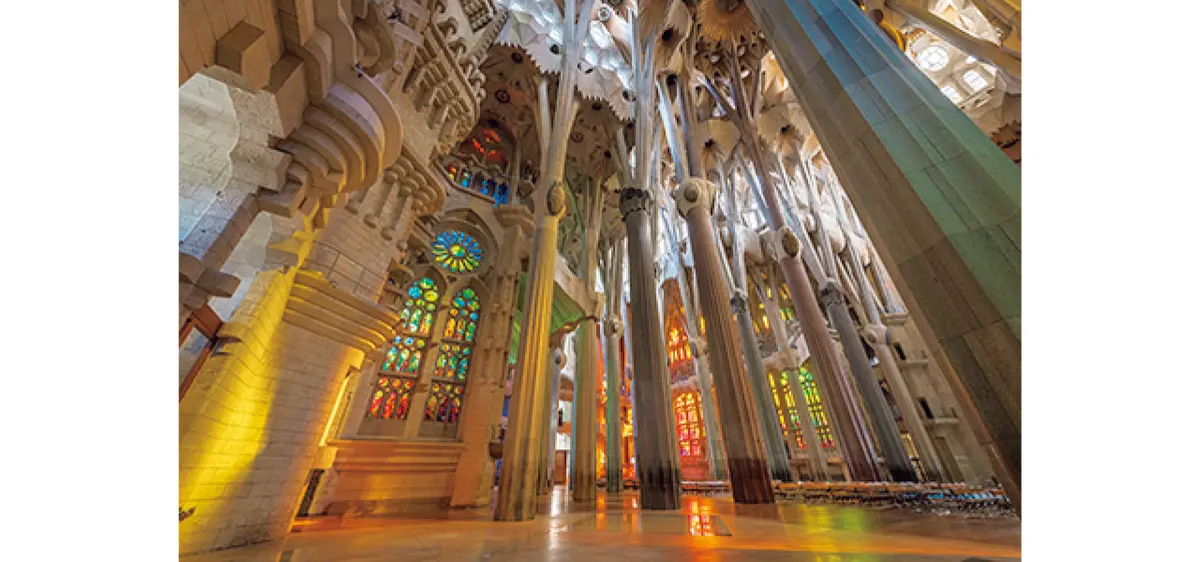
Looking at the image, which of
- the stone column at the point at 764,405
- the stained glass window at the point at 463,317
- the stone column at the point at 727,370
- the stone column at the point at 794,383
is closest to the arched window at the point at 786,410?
the stone column at the point at 794,383

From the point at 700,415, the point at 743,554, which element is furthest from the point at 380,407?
the point at 700,415

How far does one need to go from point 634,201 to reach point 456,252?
5412mm

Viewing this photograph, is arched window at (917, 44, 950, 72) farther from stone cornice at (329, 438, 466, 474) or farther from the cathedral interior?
stone cornice at (329, 438, 466, 474)

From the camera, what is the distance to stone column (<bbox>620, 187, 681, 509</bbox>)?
7637 millimetres

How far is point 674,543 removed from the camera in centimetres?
323

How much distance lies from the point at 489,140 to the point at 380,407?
29.9 ft

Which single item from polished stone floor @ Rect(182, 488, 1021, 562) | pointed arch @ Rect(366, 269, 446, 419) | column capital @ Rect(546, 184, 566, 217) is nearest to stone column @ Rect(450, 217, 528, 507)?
pointed arch @ Rect(366, 269, 446, 419)

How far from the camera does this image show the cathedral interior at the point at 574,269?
2199 mm

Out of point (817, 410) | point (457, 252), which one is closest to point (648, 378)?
point (457, 252)

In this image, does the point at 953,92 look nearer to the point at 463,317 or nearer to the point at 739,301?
the point at 739,301

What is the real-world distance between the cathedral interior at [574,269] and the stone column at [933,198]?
0.05 ft

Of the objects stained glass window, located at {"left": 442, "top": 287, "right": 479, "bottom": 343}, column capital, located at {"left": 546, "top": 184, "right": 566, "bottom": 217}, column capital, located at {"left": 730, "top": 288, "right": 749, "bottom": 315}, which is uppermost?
column capital, located at {"left": 730, "top": 288, "right": 749, "bottom": 315}

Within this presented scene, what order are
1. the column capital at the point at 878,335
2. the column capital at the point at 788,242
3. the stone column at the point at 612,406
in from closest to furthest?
the column capital at the point at 788,242 < the stone column at the point at 612,406 < the column capital at the point at 878,335

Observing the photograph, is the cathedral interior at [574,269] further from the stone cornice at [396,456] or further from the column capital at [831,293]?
the column capital at [831,293]
